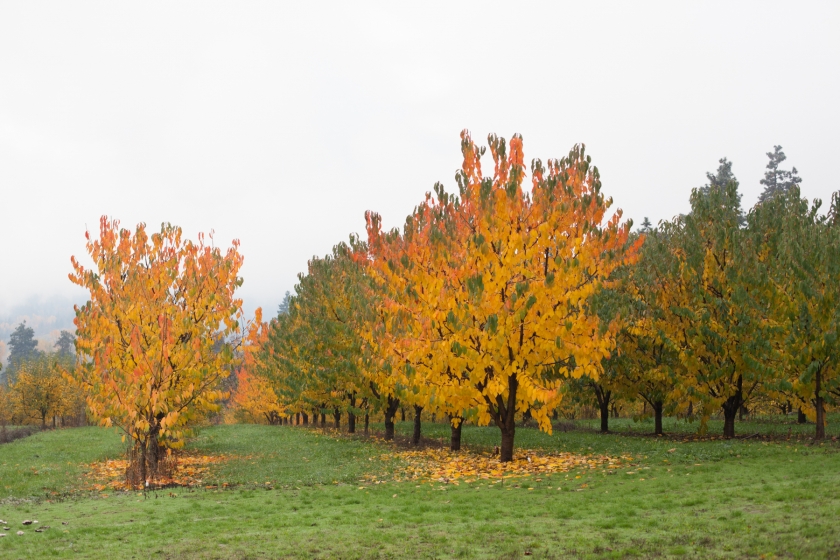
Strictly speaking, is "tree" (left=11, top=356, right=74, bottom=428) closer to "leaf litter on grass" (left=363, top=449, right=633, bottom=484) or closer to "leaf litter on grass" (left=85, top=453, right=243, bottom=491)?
"leaf litter on grass" (left=85, top=453, right=243, bottom=491)

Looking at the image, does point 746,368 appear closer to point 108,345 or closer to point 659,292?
point 659,292

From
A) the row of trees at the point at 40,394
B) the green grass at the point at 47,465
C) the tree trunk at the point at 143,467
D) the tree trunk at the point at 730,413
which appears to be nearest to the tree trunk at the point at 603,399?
the tree trunk at the point at 730,413

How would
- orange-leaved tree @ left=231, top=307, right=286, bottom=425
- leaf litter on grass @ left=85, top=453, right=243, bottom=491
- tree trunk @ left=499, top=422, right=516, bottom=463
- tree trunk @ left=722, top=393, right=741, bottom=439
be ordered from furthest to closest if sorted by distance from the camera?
1. orange-leaved tree @ left=231, top=307, right=286, bottom=425
2. tree trunk @ left=722, top=393, right=741, bottom=439
3. tree trunk @ left=499, top=422, right=516, bottom=463
4. leaf litter on grass @ left=85, top=453, right=243, bottom=491

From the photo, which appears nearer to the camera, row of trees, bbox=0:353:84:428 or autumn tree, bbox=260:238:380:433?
autumn tree, bbox=260:238:380:433

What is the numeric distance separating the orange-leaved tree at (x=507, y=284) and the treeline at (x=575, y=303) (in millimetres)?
46

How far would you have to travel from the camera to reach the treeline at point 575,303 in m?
14.1

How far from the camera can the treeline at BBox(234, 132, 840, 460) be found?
557 inches

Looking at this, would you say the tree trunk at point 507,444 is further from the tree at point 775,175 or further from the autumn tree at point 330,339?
the tree at point 775,175

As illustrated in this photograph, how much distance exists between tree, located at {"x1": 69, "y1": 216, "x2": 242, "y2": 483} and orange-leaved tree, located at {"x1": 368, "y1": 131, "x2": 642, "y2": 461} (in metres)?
5.01

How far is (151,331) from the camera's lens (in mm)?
15500

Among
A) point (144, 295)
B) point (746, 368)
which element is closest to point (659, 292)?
point (746, 368)

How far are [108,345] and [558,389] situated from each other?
10522 millimetres

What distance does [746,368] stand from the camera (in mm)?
18828

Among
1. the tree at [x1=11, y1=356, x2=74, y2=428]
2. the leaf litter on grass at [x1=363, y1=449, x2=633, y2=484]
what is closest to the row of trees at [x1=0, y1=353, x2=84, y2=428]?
the tree at [x1=11, y1=356, x2=74, y2=428]
